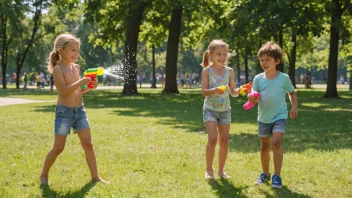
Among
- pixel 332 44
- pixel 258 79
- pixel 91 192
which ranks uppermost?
pixel 332 44

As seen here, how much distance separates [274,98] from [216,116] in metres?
0.91

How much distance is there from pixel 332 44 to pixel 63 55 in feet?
74.3

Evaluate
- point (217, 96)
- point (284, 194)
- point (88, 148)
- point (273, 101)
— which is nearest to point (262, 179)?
point (284, 194)

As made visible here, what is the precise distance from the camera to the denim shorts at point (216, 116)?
22.1ft

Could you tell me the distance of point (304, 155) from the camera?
8367 millimetres

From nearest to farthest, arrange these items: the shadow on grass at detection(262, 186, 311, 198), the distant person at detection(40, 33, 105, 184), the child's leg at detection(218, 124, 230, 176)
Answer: the shadow on grass at detection(262, 186, 311, 198), the distant person at detection(40, 33, 105, 184), the child's leg at detection(218, 124, 230, 176)

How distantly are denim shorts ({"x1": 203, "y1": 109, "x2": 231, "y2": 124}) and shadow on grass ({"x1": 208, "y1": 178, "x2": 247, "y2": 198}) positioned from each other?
786 millimetres

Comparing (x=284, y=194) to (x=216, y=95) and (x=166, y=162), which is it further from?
(x=166, y=162)

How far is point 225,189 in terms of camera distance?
6020 mm

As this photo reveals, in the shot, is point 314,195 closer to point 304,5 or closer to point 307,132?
point 307,132

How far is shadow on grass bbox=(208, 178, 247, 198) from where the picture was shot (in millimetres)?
5786

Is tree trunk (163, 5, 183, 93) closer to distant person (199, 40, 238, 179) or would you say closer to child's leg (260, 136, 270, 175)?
distant person (199, 40, 238, 179)

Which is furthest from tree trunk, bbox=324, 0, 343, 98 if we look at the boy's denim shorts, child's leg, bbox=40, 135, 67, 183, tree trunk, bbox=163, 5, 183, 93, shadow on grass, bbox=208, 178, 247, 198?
child's leg, bbox=40, 135, 67, 183

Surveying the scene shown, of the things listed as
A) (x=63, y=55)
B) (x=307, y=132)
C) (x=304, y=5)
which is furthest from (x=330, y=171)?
(x=304, y=5)
